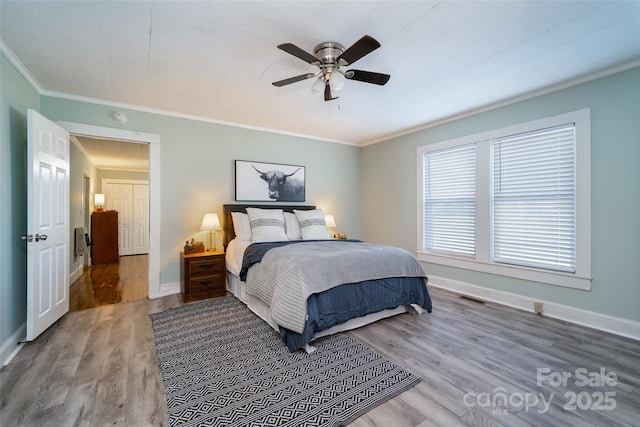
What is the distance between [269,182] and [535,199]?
3.68m

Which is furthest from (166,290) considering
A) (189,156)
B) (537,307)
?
(537,307)

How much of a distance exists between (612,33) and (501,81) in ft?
2.80

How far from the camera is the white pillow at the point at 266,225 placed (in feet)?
12.5

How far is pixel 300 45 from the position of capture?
→ 7.38ft

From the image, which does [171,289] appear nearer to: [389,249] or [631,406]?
[389,249]

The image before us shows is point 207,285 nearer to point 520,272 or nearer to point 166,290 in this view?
point 166,290

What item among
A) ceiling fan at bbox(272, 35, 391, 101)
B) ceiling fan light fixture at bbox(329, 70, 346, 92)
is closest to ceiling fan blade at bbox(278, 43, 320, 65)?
ceiling fan at bbox(272, 35, 391, 101)

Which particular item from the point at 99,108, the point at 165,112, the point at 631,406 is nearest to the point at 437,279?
the point at 631,406

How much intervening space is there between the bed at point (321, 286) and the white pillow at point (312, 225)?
2.40 ft

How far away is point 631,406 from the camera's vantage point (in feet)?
5.45

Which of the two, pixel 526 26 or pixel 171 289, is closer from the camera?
pixel 526 26

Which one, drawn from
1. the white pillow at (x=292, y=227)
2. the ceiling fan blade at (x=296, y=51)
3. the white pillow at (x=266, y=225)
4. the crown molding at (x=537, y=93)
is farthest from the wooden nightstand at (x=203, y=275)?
the crown molding at (x=537, y=93)

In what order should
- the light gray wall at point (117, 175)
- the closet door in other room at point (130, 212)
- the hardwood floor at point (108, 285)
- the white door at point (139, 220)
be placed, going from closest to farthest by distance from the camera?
1. the hardwood floor at point (108, 285)
2. the light gray wall at point (117, 175)
3. the closet door in other room at point (130, 212)
4. the white door at point (139, 220)

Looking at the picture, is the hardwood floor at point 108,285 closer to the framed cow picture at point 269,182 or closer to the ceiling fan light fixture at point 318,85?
the framed cow picture at point 269,182
